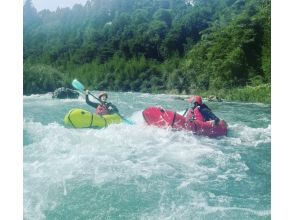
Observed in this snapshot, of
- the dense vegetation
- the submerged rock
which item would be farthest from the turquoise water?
the dense vegetation

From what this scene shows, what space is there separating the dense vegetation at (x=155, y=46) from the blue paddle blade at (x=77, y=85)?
46 millimetres

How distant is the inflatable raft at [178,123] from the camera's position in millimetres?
3838

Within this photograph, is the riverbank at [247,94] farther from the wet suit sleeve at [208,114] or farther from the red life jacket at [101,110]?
the red life jacket at [101,110]

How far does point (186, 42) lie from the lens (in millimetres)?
4082

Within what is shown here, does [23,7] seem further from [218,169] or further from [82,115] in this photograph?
[218,169]

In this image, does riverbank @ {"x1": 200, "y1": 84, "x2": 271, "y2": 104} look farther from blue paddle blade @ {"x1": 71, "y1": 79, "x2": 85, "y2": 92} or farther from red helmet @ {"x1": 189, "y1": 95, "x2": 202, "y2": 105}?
blue paddle blade @ {"x1": 71, "y1": 79, "x2": 85, "y2": 92}

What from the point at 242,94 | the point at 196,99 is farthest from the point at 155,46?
the point at 242,94

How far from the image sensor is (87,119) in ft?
12.7

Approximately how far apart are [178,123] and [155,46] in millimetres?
723

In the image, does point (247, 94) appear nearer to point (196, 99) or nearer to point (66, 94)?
point (196, 99)

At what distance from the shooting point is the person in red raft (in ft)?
12.7

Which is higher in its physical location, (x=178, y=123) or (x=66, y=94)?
(x=66, y=94)

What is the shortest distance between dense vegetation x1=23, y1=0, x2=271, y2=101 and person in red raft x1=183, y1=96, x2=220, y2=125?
0.13 m

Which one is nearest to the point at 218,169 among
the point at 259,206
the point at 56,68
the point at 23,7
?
the point at 259,206
